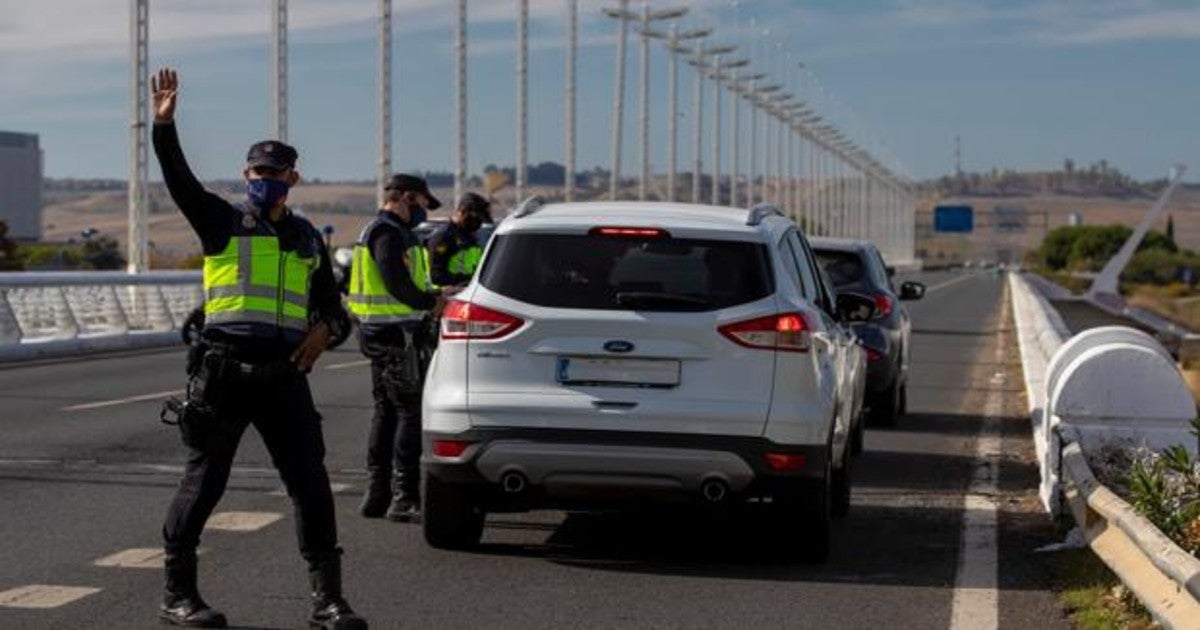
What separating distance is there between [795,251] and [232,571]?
3332 mm

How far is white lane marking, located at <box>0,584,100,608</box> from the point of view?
872cm

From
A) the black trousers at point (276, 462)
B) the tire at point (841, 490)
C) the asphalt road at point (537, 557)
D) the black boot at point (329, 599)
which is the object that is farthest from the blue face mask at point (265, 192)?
the tire at point (841, 490)

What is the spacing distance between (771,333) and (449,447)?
155 cm

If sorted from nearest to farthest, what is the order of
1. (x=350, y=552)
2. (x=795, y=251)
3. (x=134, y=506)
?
(x=350, y=552) → (x=795, y=251) → (x=134, y=506)

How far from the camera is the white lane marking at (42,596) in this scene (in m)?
8.72

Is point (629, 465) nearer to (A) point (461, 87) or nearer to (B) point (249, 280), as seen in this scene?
(B) point (249, 280)

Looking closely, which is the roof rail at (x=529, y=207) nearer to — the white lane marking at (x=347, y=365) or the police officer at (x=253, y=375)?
the police officer at (x=253, y=375)

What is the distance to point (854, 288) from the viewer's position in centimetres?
1812

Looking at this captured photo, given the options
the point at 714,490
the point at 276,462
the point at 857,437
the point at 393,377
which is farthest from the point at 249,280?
the point at 857,437

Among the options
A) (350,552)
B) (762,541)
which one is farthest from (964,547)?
(350,552)

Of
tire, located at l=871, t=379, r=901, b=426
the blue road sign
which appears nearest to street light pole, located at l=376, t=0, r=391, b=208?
tire, located at l=871, t=379, r=901, b=426

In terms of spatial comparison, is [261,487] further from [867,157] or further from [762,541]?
[867,157]

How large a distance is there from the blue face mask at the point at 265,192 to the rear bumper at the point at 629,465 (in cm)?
201

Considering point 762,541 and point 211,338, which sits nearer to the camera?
point 211,338
